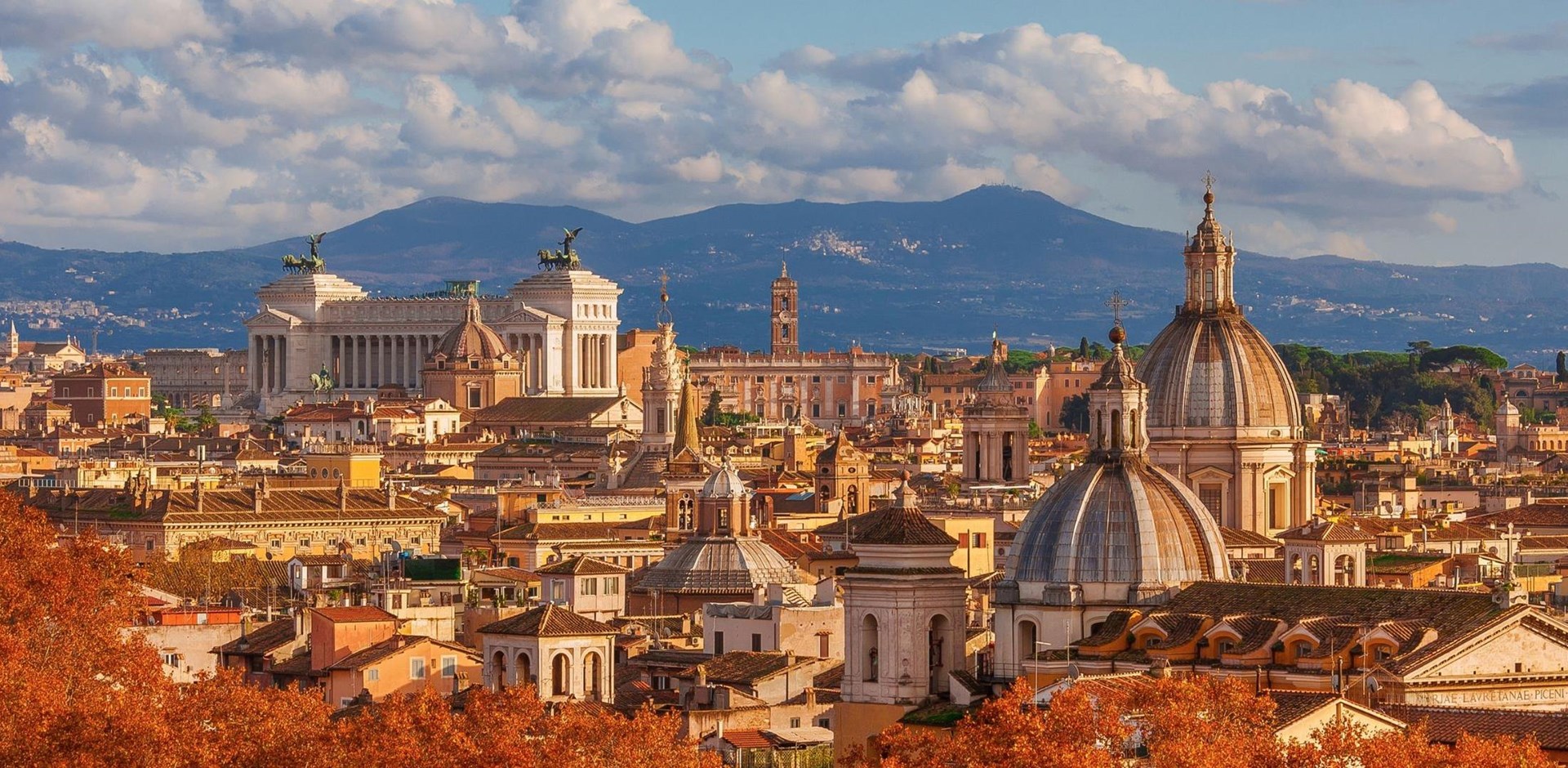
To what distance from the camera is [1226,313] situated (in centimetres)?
7850

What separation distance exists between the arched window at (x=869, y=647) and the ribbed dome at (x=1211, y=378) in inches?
1092

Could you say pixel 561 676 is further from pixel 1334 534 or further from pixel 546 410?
pixel 546 410

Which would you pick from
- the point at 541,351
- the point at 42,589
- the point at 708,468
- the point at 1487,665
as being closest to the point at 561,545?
the point at 708,468

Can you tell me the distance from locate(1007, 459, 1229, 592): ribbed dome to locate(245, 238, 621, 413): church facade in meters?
129

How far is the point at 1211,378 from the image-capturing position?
77.4 m

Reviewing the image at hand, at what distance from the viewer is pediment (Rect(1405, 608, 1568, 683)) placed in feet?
148

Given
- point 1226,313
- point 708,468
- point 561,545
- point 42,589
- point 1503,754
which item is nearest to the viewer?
point 1503,754

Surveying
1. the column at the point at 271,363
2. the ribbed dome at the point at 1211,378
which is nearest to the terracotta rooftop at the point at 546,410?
the column at the point at 271,363

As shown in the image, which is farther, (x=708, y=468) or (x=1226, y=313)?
(x=708, y=468)

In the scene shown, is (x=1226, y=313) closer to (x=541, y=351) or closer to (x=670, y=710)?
(x=670, y=710)

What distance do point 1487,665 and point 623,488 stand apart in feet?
193

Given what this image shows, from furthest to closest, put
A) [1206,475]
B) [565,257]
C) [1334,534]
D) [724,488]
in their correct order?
[565,257], [1206,475], [724,488], [1334,534]

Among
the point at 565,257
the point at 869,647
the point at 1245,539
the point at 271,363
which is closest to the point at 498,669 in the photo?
the point at 869,647

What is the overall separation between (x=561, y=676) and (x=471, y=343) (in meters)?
115
